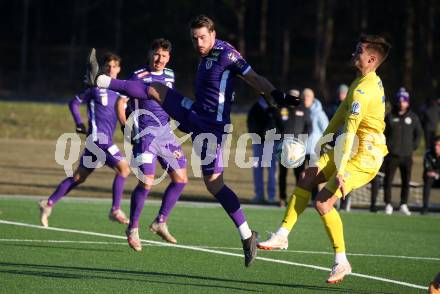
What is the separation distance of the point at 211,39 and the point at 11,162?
18555 millimetres

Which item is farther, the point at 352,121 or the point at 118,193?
the point at 118,193

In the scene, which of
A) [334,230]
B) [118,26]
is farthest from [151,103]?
[118,26]

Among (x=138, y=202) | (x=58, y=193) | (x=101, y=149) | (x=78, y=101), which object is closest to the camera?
(x=138, y=202)

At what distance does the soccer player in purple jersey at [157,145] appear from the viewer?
43.3 ft

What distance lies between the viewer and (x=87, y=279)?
10.3m

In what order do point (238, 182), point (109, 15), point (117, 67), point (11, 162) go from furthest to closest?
1. point (109, 15)
2. point (11, 162)
3. point (238, 182)
4. point (117, 67)

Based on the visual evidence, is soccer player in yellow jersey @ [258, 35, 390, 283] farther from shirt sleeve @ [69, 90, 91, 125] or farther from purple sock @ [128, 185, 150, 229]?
shirt sleeve @ [69, 90, 91, 125]

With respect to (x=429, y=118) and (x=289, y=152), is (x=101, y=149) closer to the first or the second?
(x=289, y=152)

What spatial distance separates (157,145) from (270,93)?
3.34m

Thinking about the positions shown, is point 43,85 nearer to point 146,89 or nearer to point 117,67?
point 117,67

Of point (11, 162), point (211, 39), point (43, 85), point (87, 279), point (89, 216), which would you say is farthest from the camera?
point (43, 85)

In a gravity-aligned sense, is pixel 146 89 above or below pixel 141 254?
above

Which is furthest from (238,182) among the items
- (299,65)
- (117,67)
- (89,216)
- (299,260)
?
(299,65)

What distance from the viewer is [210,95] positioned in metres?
10.8
